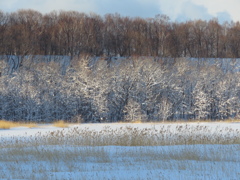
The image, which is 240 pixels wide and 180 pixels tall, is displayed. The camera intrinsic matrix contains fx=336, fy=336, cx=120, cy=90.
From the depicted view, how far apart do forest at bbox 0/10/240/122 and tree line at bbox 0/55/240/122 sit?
0.45 feet

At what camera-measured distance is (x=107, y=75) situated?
50188mm

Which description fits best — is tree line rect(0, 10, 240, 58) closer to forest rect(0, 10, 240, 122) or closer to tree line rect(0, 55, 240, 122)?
forest rect(0, 10, 240, 122)

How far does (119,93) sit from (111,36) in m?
27.9

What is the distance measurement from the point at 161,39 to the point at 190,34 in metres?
7.64

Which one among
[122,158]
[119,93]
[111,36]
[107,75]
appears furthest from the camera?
[111,36]

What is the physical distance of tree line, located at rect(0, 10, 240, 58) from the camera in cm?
7031

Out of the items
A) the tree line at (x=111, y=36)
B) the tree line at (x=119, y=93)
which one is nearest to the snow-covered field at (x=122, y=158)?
the tree line at (x=119, y=93)

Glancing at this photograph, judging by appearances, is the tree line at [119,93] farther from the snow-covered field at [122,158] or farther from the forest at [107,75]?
the snow-covered field at [122,158]

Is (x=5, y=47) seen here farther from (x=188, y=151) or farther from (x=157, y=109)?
(x=188, y=151)

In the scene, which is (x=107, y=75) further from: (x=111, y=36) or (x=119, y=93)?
(x=111, y=36)

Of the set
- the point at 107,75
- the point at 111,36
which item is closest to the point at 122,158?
the point at 107,75

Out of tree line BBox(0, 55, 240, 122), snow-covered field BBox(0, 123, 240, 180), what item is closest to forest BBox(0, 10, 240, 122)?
tree line BBox(0, 55, 240, 122)

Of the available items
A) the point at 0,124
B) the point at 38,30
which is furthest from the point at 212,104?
the point at 38,30

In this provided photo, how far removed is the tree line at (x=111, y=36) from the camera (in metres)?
70.3
